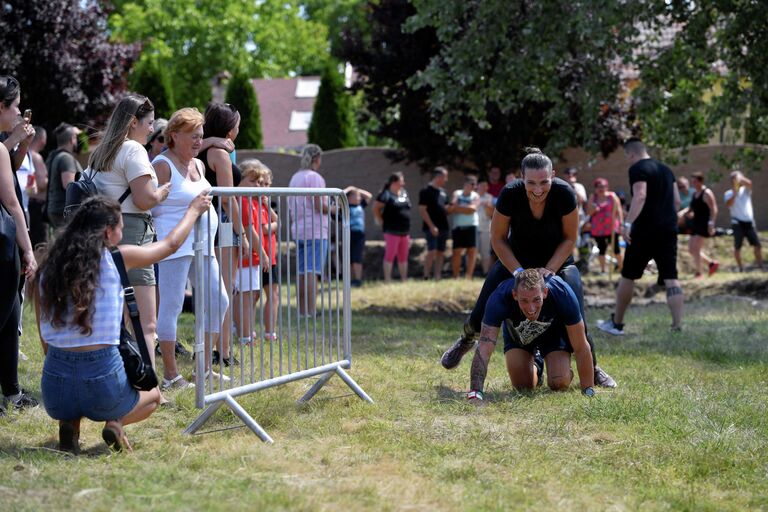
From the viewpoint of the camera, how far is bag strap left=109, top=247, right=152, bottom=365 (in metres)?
4.77

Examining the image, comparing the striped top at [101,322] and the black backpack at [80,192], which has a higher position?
the black backpack at [80,192]

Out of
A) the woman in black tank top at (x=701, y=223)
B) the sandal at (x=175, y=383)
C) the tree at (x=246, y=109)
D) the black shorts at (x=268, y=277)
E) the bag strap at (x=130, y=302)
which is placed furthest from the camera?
the tree at (x=246, y=109)

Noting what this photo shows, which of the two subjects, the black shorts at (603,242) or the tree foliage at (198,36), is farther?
the tree foliage at (198,36)

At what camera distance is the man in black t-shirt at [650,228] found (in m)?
9.93

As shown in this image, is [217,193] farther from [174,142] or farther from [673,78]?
[673,78]

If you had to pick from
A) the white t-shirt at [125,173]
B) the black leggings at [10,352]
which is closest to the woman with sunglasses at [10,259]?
the black leggings at [10,352]

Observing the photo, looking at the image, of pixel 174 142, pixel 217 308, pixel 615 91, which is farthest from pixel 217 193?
pixel 615 91

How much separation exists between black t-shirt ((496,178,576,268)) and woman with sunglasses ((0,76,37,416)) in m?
3.06

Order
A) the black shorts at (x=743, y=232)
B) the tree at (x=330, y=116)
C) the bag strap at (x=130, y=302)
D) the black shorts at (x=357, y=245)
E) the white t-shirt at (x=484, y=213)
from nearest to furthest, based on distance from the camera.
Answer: the bag strap at (x=130, y=302)
the black shorts at (x=357, y=245)
the white t-shirt at (x=484, y=213)
the black shorts at (x=743, y=232)
the tree at (x=330, y=116)

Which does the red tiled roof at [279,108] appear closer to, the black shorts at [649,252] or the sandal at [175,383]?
the black shorts at [649,252]

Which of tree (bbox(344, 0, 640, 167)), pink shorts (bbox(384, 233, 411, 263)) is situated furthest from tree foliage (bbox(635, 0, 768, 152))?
pink shorts (bbox(384, 233, 411, 263))

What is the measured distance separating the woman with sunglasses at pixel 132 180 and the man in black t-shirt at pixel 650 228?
5.53 m

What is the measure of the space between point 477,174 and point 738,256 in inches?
228

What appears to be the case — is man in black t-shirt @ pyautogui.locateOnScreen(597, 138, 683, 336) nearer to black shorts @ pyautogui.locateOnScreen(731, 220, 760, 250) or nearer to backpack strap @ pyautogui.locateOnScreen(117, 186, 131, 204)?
backpack strap @ pyautogui.locateOnScreen(117, 186, 131, 204)
